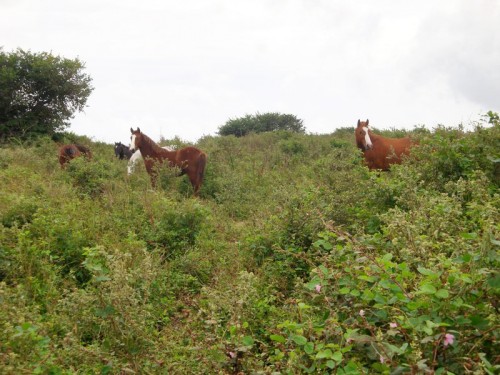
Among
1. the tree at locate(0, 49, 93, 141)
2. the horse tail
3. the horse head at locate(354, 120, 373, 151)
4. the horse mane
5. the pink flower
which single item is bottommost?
the pink flower

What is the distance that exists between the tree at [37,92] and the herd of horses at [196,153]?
7855 millimetres

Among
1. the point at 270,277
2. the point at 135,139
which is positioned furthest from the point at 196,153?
the point at 270,277

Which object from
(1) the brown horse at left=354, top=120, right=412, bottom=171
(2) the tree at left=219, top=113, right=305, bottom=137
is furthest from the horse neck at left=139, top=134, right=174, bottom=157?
(2) the tree at left=219, top=113, right=305, bottom=137

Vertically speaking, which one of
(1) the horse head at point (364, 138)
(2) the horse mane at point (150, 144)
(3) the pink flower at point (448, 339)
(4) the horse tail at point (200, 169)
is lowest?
(3) the pink flower at point (448, 339)

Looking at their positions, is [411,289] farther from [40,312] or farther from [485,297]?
[40,312]

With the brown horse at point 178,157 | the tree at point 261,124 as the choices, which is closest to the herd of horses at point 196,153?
the brown horse at point 178,157

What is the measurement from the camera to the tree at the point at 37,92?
61.3 feet

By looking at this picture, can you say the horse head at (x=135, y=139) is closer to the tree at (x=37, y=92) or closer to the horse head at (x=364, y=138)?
the horse head at (x=364, y=138)

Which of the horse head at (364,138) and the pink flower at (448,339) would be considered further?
the horse head at (364,138)

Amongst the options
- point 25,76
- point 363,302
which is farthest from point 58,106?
point 363,302

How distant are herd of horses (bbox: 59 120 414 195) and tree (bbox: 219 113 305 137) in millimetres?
17896

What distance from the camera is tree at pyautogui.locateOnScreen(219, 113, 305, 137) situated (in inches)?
1205

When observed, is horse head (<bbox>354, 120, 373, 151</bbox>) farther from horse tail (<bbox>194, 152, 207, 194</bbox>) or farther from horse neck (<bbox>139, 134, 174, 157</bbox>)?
horse neck (<bbox>139, 134, 174, 157</bbox>)

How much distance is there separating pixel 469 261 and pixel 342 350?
89cm
